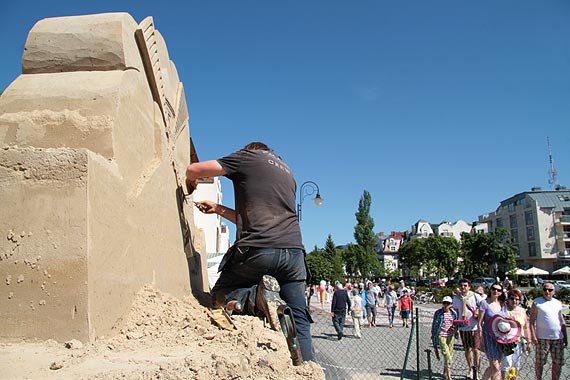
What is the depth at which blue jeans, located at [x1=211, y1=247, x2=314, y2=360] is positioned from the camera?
8.39 ft

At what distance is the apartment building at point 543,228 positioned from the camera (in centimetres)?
6075

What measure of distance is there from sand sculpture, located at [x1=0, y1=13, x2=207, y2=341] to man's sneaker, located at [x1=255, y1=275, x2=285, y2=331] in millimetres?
607

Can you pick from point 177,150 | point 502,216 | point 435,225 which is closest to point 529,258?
point 502,216

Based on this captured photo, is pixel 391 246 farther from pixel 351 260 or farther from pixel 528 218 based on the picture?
pixel 528 218

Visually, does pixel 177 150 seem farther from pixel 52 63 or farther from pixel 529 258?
pixel 529 258

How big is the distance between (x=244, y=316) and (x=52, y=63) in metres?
1.82

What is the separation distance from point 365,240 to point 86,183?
62.8 m

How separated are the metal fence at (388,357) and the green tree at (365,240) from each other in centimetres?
4865

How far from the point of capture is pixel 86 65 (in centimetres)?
258

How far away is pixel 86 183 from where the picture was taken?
195 cm

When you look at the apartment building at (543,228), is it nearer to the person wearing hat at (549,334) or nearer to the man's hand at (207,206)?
the person wearing hat at (549,334)

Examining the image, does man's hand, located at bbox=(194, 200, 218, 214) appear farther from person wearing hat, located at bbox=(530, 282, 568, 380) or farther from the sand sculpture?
person wearing hat, located at bbox=(530, 282, 568, 380)

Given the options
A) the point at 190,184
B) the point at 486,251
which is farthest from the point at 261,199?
the point at 486,251

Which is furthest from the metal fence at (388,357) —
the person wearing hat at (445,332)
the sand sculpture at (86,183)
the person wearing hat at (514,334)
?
the sand sculpture at (86,183)
